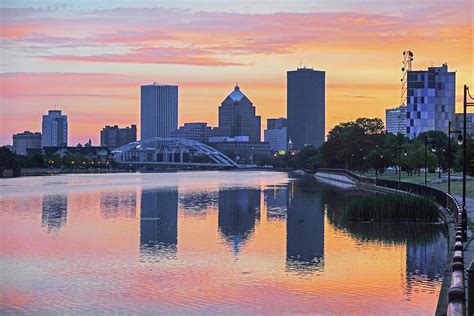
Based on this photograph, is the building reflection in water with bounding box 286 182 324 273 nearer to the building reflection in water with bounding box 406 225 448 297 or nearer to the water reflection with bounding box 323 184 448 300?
the water reflection with bounding box 323 184 448 300

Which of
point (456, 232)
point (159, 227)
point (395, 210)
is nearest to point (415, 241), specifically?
point (395, 210)

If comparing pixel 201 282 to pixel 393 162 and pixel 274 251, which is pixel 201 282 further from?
pixel 393 162

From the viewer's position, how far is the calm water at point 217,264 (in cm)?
2309

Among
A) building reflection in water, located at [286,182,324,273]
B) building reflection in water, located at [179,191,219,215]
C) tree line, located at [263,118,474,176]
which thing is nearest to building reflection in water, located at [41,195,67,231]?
building reflection in water, located at [179,191,219,215]

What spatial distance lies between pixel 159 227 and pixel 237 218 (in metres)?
8.35

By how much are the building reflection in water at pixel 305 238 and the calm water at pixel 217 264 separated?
76 millimetres

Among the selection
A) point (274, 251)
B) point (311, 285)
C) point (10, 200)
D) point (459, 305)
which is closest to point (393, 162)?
point (10, 200)

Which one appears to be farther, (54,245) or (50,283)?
(54,245)

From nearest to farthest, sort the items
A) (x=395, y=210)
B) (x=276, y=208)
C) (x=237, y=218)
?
1. (x=395, y=210)
2. (x=237, y=218)
3. (x=276, y=208)

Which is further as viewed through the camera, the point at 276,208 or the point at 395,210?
the point at 276,208

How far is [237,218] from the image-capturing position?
53.4 m

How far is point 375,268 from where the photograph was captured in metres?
29.4

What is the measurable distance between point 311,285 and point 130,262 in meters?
8.62

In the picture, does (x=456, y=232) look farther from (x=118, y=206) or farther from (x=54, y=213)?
(x=118, y=206)
